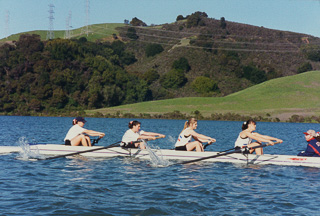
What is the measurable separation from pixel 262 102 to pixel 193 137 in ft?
239

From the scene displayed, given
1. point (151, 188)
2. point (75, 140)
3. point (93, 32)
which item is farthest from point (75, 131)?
point (93, 32)

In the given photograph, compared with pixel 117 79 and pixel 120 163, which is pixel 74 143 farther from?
pixel 117 79

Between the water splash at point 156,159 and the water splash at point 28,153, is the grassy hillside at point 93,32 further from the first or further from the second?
the water splash at point 156,159

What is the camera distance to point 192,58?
109938mm

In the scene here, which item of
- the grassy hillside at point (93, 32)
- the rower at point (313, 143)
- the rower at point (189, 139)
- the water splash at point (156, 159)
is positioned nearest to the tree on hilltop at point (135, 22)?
the grassy hillside at point (93, 32)

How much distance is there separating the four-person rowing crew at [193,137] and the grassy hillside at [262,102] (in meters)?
56.8

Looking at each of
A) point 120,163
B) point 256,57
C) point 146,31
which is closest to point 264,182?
point 120,163

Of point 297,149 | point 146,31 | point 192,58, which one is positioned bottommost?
point 297,149

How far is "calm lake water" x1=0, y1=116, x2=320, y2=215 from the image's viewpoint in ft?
34.1

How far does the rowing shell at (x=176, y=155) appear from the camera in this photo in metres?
17.0

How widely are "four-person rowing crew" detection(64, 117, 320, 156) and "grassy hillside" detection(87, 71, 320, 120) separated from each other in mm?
56783

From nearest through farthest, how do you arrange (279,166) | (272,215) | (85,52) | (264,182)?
(272,215), (264,182), (279,166), (85,52)

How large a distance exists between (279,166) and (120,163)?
6.58 m

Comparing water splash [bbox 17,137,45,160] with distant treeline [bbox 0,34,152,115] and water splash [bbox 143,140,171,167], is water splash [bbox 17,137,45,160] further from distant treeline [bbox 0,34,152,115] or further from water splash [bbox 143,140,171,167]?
distant treeline [bbox 0,34,152,115]
